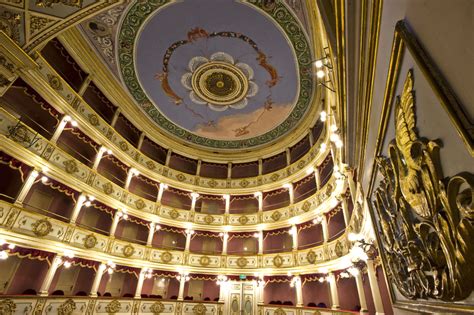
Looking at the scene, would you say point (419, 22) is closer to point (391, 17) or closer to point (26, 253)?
point (391, 17)

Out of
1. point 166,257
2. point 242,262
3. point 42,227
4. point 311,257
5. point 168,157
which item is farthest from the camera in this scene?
point 168,157

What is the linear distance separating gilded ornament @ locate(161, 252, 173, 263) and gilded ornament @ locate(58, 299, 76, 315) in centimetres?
455

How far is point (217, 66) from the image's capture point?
13.1m

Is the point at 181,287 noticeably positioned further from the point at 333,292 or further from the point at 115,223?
the point at 333,292

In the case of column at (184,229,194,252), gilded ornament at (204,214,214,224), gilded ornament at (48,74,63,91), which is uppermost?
gilded ornament at (48,74,63,91)

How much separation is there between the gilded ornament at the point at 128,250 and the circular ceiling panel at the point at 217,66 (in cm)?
825

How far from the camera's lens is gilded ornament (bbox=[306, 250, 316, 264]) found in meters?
12.0

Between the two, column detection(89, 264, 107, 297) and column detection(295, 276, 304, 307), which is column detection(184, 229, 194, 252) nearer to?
column detection(89, 264, 107, 297)

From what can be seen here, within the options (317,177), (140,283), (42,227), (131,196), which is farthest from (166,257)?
(317,177)

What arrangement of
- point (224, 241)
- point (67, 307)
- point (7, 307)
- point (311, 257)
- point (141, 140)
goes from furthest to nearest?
point (141, 140), point (224, 241), point (311, 257), point (67, 307), point (7, 307)

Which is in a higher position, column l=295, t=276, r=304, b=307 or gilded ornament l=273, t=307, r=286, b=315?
column l=295, t=276, r=304, b=307

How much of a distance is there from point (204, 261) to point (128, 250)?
14.7 ft

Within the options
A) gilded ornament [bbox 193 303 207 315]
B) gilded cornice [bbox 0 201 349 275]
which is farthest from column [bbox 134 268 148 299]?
gilded ornament [bbox 193 303 207 315]

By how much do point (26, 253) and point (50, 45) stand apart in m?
9.52
